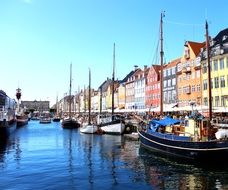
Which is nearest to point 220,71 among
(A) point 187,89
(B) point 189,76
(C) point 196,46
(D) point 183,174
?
(B) point 189,76

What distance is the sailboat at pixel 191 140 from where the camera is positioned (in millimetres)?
28219

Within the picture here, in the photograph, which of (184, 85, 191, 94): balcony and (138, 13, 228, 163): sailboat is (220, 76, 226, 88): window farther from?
(138, 13, 228, 163): sailboat

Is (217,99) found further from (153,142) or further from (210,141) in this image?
(210,141)

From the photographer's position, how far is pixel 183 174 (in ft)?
85.9

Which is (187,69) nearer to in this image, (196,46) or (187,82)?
(187,82)

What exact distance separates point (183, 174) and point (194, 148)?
398 centimetres

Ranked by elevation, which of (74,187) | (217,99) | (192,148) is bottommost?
(74,187)

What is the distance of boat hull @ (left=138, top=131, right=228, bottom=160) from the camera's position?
27906 mm

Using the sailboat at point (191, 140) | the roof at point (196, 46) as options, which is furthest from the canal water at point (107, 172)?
the roof at point (196, 46)

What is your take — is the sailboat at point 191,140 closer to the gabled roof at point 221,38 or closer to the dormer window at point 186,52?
the gabled roof at point 221,38

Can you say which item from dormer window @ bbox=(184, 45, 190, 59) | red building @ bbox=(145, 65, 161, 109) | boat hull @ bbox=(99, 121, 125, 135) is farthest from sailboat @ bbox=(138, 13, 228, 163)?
red building @ bbox=(145, 65, 161, 109)

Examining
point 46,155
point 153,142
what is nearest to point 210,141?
point 153,142

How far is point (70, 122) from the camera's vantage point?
318 ft

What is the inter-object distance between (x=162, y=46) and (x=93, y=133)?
30117 mm
